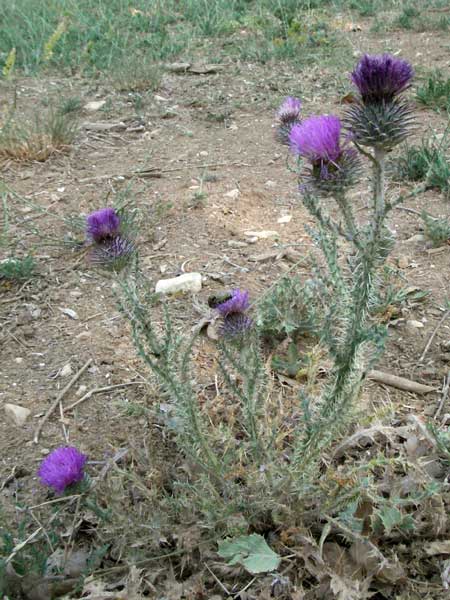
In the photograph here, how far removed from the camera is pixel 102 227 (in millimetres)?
1701

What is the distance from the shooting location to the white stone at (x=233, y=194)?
144 inches

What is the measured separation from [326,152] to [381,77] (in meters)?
0.20

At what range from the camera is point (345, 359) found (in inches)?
63.1

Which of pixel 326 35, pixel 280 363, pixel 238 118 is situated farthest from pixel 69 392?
pixel 326 35

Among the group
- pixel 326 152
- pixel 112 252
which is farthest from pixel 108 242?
pixel 326 152

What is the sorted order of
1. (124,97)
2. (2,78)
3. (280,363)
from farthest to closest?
(2,78) < (124,97) < (280,363)

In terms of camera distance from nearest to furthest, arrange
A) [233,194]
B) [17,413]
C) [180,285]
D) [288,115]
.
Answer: [288,115]
[17,413]
[180,285]
[233,194]

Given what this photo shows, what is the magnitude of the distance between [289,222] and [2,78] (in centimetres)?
354

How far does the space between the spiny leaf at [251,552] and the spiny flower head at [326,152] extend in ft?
3.03

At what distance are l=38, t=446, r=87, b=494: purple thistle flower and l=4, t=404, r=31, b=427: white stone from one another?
54 centimetres

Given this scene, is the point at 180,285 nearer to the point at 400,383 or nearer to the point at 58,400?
the point at 58,400

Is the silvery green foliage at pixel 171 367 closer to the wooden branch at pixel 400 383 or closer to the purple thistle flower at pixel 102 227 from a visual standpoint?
the purple thistle flower at pixel 102 227

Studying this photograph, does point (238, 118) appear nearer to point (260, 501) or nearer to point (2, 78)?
point (2, 78)

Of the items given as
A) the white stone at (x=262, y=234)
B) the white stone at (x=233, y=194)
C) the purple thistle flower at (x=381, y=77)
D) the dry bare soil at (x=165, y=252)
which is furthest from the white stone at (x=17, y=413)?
the white stone at (x=233, y=194)
